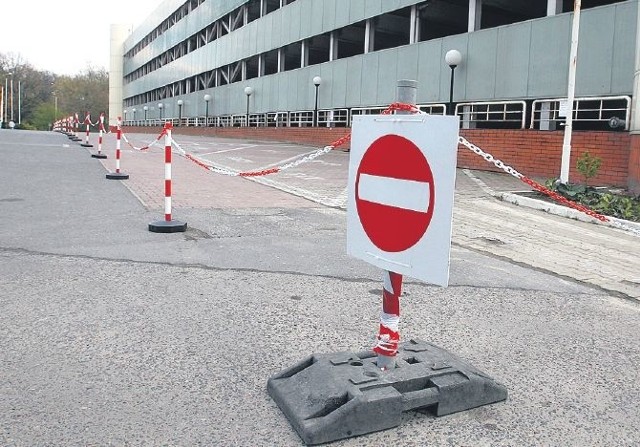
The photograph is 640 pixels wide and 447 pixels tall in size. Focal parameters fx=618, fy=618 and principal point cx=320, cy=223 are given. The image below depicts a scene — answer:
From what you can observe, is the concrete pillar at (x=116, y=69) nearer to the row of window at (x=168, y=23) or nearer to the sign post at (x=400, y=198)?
the row of window at (x=168, y=23)

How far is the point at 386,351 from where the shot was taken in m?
3.14

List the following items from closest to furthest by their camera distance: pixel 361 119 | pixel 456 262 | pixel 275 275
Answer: pixel 361 119 → pixel 275 275 → pixel 456 262

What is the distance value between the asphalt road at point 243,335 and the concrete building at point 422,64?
753 centimetres

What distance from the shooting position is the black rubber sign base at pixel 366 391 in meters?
2.78

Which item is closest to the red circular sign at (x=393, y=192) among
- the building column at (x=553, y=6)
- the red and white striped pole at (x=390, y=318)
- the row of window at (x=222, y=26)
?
the red and white striped pole at (x=390, y=318)

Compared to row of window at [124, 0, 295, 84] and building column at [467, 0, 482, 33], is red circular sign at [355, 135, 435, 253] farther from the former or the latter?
row of window at [124, 0, 295, 84]

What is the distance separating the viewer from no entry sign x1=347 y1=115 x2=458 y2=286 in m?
2.79

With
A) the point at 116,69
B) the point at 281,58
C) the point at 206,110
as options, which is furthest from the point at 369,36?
the point at 116,69

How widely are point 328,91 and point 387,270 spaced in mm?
27217

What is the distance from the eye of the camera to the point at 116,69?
97.1 metres

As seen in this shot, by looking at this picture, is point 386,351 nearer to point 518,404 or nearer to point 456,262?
point 518,404

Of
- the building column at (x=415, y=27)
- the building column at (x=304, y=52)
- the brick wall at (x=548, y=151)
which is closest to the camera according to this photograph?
the brick wall at (x=548, y=151)

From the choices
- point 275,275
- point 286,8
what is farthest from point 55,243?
point 286,8

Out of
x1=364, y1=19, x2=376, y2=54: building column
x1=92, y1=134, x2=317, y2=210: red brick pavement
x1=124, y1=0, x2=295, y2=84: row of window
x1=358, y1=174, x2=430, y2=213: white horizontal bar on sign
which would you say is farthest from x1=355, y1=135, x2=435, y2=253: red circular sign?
x1=124, y1=0, x2=295, y2=84: row of window
